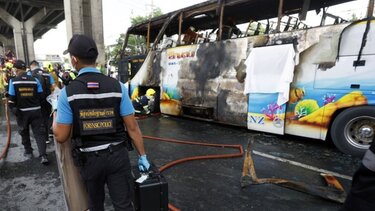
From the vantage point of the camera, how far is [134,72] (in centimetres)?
878

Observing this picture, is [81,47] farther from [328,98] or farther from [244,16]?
[244,16]

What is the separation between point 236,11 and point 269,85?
269cm

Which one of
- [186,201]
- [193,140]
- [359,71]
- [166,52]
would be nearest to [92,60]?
[186,201]

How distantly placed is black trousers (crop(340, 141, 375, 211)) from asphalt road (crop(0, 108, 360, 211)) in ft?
5.73

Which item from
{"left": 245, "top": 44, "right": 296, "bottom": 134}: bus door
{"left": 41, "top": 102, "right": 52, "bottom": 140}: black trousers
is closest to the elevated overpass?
{"left": 41, "top": 102, "right": 52, "bottom": 140}: black trousers

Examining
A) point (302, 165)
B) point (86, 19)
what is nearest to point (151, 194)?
point (302, 165)

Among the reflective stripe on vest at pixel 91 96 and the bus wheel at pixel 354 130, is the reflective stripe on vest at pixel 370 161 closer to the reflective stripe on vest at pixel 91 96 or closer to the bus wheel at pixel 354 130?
the reflective stripe on vest at pixel 91 96

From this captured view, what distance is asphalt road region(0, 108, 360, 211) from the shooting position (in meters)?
2.88

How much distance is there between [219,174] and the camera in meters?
3.64

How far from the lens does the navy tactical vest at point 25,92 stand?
4098 millimetres

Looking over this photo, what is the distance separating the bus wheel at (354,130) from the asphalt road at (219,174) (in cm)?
20

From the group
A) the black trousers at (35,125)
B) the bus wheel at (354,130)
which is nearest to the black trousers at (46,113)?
the black trousers at (35,125)

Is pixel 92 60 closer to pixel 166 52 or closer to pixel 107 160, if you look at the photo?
pixel 107 160

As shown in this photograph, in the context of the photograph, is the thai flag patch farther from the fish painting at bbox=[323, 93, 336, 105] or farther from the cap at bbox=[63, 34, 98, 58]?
the fish painting at bbox=[323, 93, 336, 105]
